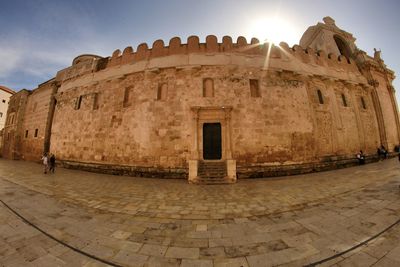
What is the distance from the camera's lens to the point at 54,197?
16.5ft

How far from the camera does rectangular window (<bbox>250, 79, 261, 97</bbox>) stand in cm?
988

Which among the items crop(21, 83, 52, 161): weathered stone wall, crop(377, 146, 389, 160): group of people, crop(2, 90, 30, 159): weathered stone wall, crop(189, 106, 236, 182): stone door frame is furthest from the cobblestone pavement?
crop(2, 90, 30, 159): weathered stone wall

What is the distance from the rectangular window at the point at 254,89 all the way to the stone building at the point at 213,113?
7 cm

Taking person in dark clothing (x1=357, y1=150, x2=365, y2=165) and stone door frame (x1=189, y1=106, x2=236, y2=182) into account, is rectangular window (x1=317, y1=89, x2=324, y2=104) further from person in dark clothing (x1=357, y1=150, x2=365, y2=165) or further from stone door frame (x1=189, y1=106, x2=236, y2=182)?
stone door frame (x1=189, y1=106, x2=236, y2=182)

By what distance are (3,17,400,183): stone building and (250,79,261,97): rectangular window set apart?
0.07 m

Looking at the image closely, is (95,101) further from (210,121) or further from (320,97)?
(320,97)

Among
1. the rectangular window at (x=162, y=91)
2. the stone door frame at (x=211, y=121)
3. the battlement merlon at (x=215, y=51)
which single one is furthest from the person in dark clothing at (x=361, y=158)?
the rectangular window at (x=162, y=91)

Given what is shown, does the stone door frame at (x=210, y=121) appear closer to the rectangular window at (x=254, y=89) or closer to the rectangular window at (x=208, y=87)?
the rectangular window at (x=208, y=87)

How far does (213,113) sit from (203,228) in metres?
7.00

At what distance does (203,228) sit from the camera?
3.19 metres

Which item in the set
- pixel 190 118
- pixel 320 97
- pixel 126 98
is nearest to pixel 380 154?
pixel 320 97

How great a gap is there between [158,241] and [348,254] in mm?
2963

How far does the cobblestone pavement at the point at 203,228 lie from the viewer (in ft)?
7.35

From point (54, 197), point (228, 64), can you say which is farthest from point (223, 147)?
point (54, 197)
